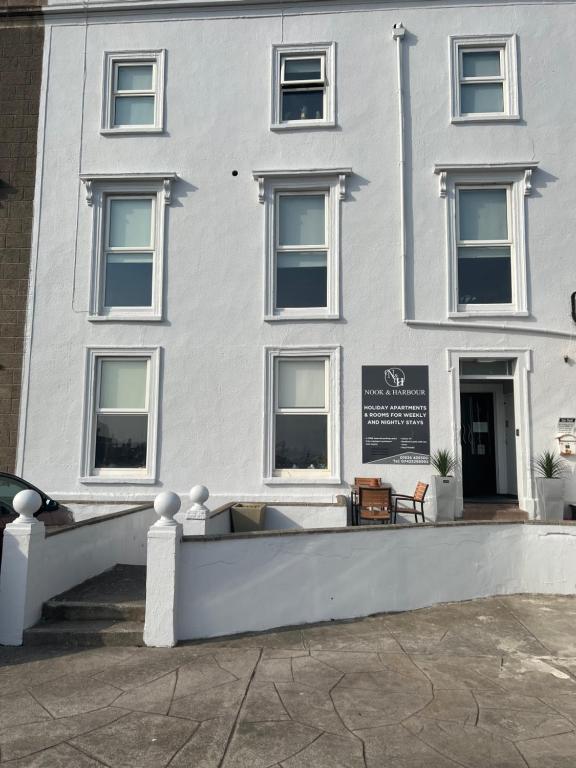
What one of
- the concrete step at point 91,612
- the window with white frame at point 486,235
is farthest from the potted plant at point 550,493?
the concrete step at point 91,612

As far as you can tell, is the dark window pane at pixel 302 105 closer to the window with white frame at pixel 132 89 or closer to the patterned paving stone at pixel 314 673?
the window with white frame at pixel 132 89

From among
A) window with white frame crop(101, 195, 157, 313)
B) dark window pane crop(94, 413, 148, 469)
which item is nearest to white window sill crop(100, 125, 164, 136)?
window with white frame crop(101, 195, 157, 313)

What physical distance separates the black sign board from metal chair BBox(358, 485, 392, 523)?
1136mm

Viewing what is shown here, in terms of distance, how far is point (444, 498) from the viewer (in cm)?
898

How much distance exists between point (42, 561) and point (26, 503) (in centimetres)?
75

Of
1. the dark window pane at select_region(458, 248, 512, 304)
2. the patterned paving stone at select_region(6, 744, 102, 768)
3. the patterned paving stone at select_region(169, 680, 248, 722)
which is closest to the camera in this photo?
the patterned paving stone at select_region(6, 744, 102, 768)

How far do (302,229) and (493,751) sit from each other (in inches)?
340

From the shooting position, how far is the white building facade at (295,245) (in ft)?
31.9

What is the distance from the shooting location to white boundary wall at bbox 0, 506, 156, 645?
555cm

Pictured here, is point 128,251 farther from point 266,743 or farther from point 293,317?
point 266,743

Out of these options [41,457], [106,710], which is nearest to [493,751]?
[106,710]

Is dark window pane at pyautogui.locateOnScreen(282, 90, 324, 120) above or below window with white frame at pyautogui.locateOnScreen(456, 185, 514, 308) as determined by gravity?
above

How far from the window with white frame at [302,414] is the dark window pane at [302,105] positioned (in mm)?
4551

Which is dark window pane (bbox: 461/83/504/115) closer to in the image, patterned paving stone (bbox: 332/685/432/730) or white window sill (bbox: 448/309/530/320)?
white window sill (bbox: 448/309/530/320)
